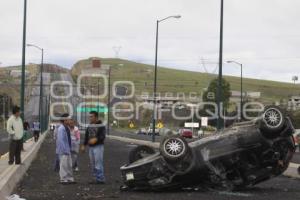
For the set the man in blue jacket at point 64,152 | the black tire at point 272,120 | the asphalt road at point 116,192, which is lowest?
the asphalt road at point 116,192

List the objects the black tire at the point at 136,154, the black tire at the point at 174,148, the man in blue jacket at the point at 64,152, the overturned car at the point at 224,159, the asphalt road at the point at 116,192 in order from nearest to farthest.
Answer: the asphalt road at the point at 116,192, the black tire at the point at 174,148, the overturned car at the point at 224,159, the black tire at the point at 136,154, the man in blue jacket at the point at 64,152

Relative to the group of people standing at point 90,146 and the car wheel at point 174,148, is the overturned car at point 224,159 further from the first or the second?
the group of people standing at point 90,146

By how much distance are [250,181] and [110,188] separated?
10.4ft

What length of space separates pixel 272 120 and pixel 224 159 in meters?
1.29

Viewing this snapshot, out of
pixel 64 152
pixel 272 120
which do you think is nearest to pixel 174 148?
pixel 272 120

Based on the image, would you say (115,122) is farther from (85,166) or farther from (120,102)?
(85,166)

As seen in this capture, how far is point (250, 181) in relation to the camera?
49.9 feet

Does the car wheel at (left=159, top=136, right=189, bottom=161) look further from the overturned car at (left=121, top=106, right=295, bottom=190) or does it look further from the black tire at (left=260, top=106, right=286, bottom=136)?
the black tire at (left=260, top=106, right=286, bottom=136)

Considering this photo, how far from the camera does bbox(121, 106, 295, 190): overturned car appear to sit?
14836mm

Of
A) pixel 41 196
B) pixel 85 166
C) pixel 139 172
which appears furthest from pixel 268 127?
pixel 85 166

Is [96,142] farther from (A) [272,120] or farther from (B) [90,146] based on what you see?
(A) [272,120]

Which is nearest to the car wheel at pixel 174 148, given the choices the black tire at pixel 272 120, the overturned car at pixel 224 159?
the overturned car at pixel 224 159

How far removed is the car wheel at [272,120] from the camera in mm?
14759

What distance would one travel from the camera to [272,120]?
1481cm
